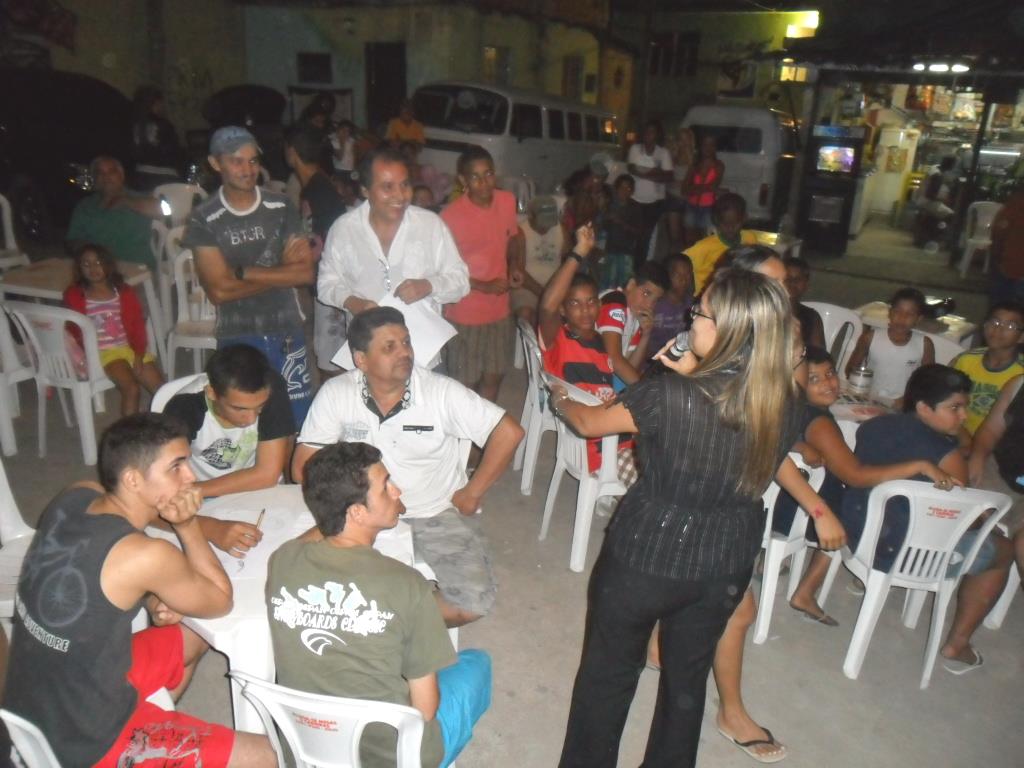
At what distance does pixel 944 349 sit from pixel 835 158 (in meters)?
7.27

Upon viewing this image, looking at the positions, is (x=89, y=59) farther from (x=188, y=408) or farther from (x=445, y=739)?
(x=445, y=739)

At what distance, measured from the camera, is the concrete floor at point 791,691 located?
2736 millimetres

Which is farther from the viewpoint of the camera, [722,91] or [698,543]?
[722,91]

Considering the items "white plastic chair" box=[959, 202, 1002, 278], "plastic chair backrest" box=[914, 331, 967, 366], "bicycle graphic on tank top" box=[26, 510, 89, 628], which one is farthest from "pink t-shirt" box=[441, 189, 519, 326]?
"white plastic chair" box=[959, 202, 1002, 278]

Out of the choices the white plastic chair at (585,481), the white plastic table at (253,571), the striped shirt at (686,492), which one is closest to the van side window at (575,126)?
the white plastic chair at (585,481)

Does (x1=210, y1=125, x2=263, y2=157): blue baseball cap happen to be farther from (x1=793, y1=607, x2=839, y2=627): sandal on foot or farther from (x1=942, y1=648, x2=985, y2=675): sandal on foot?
(x1=942, y1=648, x2=985, y2=675): sandal on foot

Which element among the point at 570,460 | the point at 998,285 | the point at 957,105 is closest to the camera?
the point at 570,460

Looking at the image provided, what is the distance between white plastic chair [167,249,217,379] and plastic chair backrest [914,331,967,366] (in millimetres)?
4466

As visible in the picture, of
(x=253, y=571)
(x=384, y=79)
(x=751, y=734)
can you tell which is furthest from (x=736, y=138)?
(x=253, y=571)

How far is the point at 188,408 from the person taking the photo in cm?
281

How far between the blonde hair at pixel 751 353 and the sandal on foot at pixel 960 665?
209 cm

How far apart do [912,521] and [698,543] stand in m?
1.36

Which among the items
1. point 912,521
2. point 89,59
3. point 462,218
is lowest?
point 912,521

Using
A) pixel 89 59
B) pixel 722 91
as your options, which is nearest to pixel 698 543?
pixel 89 59
